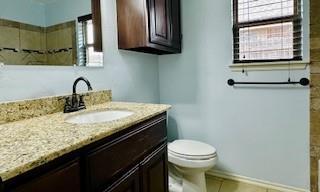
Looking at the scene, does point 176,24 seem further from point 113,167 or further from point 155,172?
point 113,167

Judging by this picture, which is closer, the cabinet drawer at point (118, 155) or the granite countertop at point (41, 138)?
the granite countertop at point (41, 138)

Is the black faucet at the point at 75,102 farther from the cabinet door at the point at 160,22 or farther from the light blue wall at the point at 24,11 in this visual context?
the cabinet door at the point at 160,22

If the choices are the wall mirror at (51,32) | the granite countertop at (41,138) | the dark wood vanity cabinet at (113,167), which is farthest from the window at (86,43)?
the dark wood vanity cabinet at (113,167)

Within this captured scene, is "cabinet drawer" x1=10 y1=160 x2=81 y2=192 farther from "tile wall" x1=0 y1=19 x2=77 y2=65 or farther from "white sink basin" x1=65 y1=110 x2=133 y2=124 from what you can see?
"tile wall" x1=0 y1=19 x2=77 y2=65

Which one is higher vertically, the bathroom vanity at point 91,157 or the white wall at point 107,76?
the white wall at point 107,76

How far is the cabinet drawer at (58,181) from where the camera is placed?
2.07 feet

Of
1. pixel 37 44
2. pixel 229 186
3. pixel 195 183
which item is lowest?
pixel 229 186

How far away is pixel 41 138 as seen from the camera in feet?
2.67

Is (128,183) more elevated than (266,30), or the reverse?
(266,30)

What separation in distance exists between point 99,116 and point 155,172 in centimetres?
49

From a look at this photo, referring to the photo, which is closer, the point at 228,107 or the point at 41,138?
the point at 41,138

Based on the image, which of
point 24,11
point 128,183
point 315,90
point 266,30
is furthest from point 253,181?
point 24,11

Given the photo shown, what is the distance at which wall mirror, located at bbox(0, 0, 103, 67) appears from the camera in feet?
3.80

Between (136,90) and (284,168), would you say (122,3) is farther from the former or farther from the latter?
(284,168)
